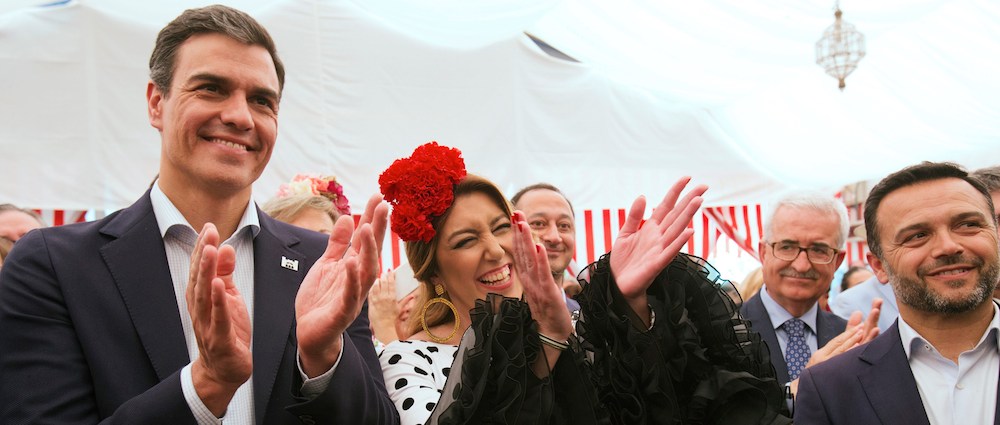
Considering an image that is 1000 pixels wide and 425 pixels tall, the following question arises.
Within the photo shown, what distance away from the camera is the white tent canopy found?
669 centimetres

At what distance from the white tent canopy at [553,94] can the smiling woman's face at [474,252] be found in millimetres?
5004

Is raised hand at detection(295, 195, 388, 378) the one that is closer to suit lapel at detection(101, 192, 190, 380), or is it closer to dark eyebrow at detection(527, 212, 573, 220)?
suit lapel at detection(101, 192, 190, 380)

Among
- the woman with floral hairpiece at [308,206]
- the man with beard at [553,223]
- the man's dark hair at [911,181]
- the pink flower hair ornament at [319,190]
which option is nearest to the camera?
the man's dark hair at [911,181]

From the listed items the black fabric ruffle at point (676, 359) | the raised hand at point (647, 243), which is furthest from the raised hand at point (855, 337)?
the raised hand at point (647, 243)

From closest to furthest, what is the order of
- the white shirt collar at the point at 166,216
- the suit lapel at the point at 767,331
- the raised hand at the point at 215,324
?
1. the raised hand at the point at 215,324
2. the white shirt collar at the point at 166,216
3. the suit lapel at the point at 767,331

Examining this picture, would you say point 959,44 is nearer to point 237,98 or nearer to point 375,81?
point 375,81

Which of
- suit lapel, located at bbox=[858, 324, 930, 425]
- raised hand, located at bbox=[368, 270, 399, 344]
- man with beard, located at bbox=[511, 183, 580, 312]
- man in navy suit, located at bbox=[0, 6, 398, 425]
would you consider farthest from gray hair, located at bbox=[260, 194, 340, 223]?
suit lapel, located at bbox=[858, 324, 930, 425]

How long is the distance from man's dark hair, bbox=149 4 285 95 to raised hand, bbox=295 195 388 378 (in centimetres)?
66

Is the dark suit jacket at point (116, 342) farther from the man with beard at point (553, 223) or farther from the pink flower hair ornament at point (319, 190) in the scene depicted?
the pink flower hair ornament at point (319, 190)

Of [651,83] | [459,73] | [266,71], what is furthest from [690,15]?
[266,71]

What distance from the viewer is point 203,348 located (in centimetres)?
167

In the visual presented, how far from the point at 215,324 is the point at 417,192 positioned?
3.47ft

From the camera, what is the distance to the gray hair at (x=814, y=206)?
3754mm

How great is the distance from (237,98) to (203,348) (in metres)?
0.76
